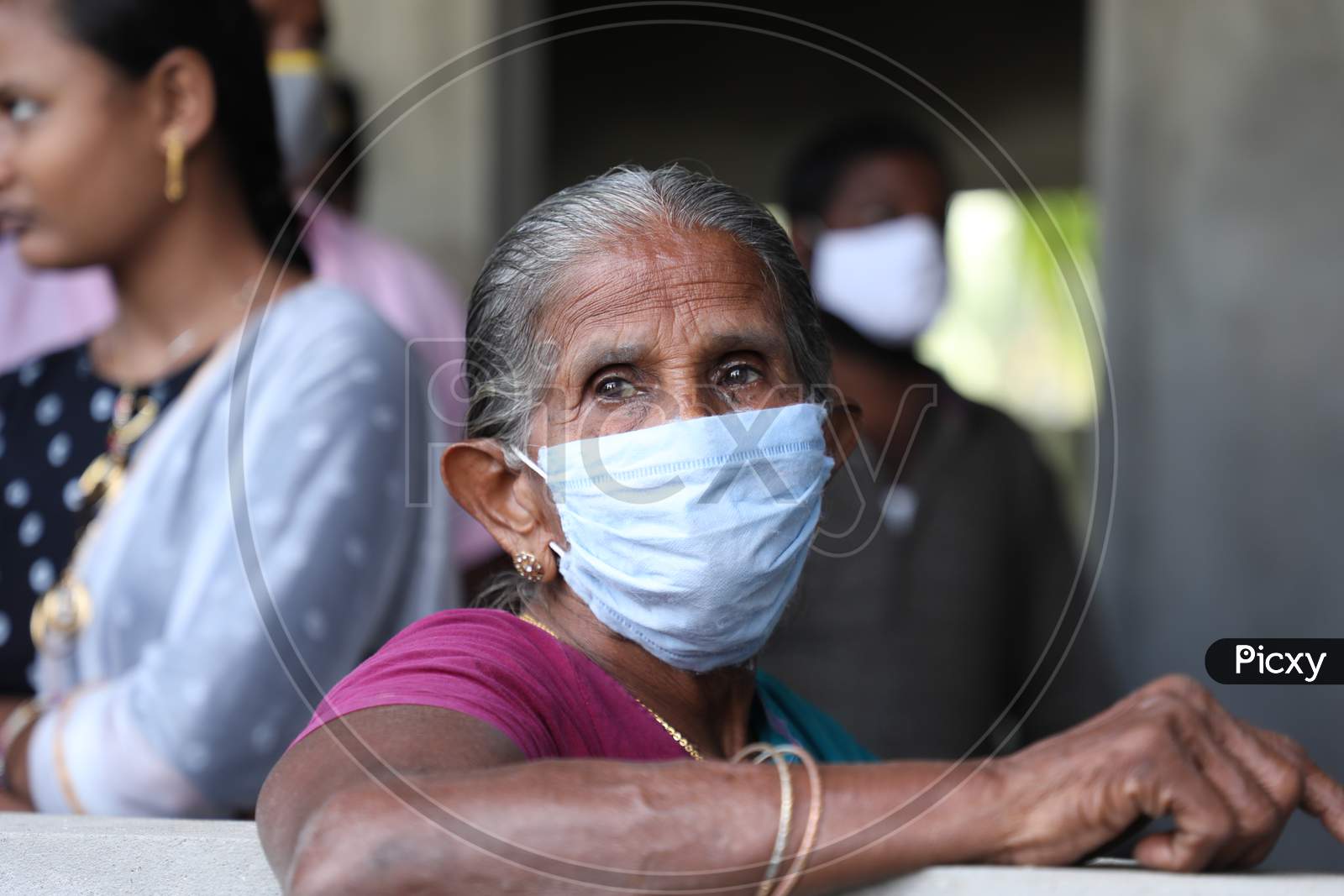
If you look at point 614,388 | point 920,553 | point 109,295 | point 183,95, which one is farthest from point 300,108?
point 614,388

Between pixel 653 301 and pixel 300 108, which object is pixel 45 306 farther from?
pixel 653 301

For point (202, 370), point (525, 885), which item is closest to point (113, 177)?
point (202, 370)

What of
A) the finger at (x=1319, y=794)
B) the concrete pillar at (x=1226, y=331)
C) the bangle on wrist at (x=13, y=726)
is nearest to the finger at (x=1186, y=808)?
the finger at (x=1319, y=794)

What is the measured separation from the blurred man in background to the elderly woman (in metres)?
1.05

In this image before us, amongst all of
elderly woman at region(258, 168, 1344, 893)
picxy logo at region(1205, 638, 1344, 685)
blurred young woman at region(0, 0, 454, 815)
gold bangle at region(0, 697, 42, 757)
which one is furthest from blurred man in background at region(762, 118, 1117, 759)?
gold bangle at region(0, 697, 42, 757)

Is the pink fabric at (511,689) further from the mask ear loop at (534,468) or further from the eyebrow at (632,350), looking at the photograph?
the eyebrow at (632,350)

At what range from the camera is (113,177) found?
6.98 feet

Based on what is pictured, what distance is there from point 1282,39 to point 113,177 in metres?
2.98

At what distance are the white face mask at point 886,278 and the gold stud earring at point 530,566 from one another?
1.79 metres

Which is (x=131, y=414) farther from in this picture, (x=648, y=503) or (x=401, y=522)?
(x=648, y=503)

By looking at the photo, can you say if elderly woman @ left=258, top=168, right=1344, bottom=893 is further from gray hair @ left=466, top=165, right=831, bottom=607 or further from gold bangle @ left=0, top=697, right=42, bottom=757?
gold bangle @ left=0, top=697, right=42, bottom=757

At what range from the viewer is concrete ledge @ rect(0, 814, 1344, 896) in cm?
114

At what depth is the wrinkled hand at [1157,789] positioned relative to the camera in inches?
44.6

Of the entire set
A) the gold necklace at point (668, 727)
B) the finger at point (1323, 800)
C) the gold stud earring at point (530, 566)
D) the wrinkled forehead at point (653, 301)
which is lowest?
the finger at point (1323, 800)
